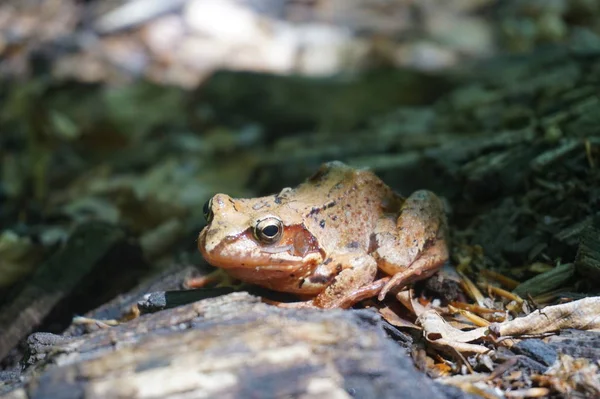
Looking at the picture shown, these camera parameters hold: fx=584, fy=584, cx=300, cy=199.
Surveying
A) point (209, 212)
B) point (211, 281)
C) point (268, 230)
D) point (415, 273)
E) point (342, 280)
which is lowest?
point (415, 273)

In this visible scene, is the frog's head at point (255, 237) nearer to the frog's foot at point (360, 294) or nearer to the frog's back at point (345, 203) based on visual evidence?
the frog's back at point (345, 203)

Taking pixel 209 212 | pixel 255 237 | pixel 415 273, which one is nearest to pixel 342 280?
pixel 415 273

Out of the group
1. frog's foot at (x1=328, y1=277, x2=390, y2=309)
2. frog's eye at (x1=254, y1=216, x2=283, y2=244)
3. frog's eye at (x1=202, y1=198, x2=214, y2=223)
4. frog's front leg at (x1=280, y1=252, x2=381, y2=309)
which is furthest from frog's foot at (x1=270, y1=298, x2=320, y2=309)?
frog's eye at (x1=202, y1=198, x2=214, y2=223)

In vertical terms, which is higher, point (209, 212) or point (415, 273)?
point (209, 212)

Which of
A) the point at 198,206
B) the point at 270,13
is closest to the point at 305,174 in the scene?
the point at 198,206

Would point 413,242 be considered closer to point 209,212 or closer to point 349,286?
point 349,286
